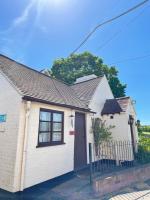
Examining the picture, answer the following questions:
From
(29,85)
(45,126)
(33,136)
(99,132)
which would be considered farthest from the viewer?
(99,132)

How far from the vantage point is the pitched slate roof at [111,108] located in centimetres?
1149

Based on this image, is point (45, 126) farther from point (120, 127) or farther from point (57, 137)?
point (120, 127)

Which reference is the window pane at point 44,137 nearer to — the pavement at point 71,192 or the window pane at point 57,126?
the window pane at point 57,126

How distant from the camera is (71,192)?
625cm

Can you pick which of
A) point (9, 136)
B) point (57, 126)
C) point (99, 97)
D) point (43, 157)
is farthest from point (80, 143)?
point (9, 136)

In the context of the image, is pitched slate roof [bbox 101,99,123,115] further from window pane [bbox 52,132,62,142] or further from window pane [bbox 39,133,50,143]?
window pane [bbox 39,133,50,143]

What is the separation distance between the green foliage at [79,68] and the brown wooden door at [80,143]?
1642 centimetres

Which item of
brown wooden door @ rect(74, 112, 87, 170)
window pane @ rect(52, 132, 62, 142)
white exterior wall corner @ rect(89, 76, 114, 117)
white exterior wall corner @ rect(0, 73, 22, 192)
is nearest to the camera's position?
white exterior wall corner @ rect(0, 73, 22, 192)

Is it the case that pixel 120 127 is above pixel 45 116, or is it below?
below

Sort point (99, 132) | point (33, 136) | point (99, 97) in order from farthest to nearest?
point (99, 97) < point (99, 132) < point (33, 136)

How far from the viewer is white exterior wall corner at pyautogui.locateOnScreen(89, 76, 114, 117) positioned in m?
11.5

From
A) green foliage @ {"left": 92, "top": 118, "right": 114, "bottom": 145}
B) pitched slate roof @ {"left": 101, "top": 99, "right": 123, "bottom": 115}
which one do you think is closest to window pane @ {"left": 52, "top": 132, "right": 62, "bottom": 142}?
green foliage @ {"left": 92, "top": 118, "right": 114, "bottom": 145}

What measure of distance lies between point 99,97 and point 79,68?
54.2 feet

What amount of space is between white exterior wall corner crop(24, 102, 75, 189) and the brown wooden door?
72 cm
